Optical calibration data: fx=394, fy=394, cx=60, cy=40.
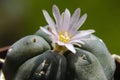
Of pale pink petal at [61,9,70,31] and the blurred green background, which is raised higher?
the blurred green background

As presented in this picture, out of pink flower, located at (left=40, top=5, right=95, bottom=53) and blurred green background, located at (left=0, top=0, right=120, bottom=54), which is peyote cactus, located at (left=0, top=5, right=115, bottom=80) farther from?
blurred green background, located at (left=0, top=0, right=120, bottom=54)

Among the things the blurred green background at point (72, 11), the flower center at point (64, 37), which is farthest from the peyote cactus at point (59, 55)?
the blurred green background at point (72, 11)

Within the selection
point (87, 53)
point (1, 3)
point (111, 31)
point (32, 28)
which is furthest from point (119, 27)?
point (87, 53)

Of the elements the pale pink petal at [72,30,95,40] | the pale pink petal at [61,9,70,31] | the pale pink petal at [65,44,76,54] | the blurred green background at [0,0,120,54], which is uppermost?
the blurred green background at [0,0,120,54]

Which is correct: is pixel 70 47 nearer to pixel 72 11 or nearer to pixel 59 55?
pixel 59 55

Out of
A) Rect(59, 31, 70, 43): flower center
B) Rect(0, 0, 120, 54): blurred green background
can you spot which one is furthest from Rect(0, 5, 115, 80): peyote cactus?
Rect(0, 0, 120, 54): blurred green background

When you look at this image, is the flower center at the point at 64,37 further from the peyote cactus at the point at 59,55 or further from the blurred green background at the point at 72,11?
the blurred green background at the point at 72,11

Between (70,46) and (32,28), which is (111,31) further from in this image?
(70,46)
